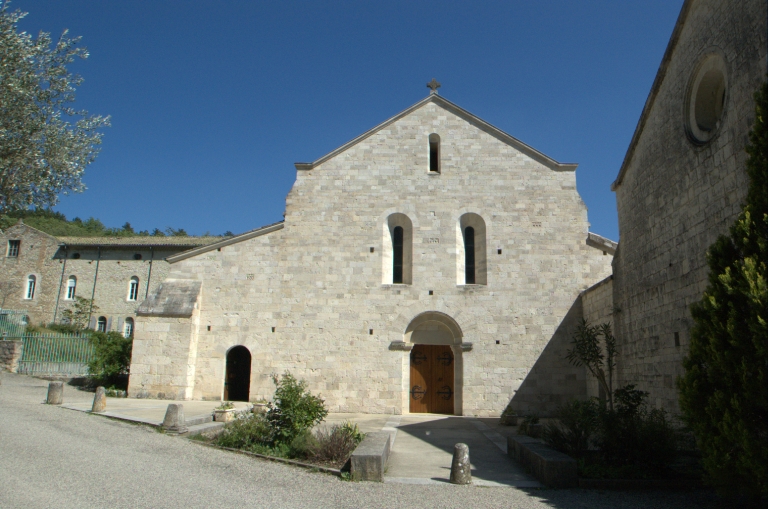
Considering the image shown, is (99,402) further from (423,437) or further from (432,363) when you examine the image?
(432,363)

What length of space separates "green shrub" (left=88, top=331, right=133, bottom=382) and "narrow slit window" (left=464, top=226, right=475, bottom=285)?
12.1 meters

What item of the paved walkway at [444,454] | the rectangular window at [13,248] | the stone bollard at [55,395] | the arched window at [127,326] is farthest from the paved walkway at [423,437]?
the rectangular window at [13,248]

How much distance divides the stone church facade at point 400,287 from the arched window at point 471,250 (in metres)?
0.05

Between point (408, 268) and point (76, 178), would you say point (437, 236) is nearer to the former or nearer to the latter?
point (408, 268)

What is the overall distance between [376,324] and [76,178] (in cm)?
958

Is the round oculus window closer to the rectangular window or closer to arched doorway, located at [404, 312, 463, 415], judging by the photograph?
arched doorway, located at [404, 312, 463, 415]

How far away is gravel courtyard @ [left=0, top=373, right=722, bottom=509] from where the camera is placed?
6.45 m

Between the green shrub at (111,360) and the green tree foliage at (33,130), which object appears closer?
the green tree foliage at (33,130)

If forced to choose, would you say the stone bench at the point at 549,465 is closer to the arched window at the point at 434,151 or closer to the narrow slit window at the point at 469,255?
the narrow slit window at the point at 469,255

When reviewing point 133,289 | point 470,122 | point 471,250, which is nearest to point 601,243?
point 471,250

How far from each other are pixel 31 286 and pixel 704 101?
42.2 m

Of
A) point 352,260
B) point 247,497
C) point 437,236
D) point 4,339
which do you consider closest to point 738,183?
point 247,497

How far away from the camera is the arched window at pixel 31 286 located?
38084 mm

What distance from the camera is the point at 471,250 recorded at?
18500 millimetres
